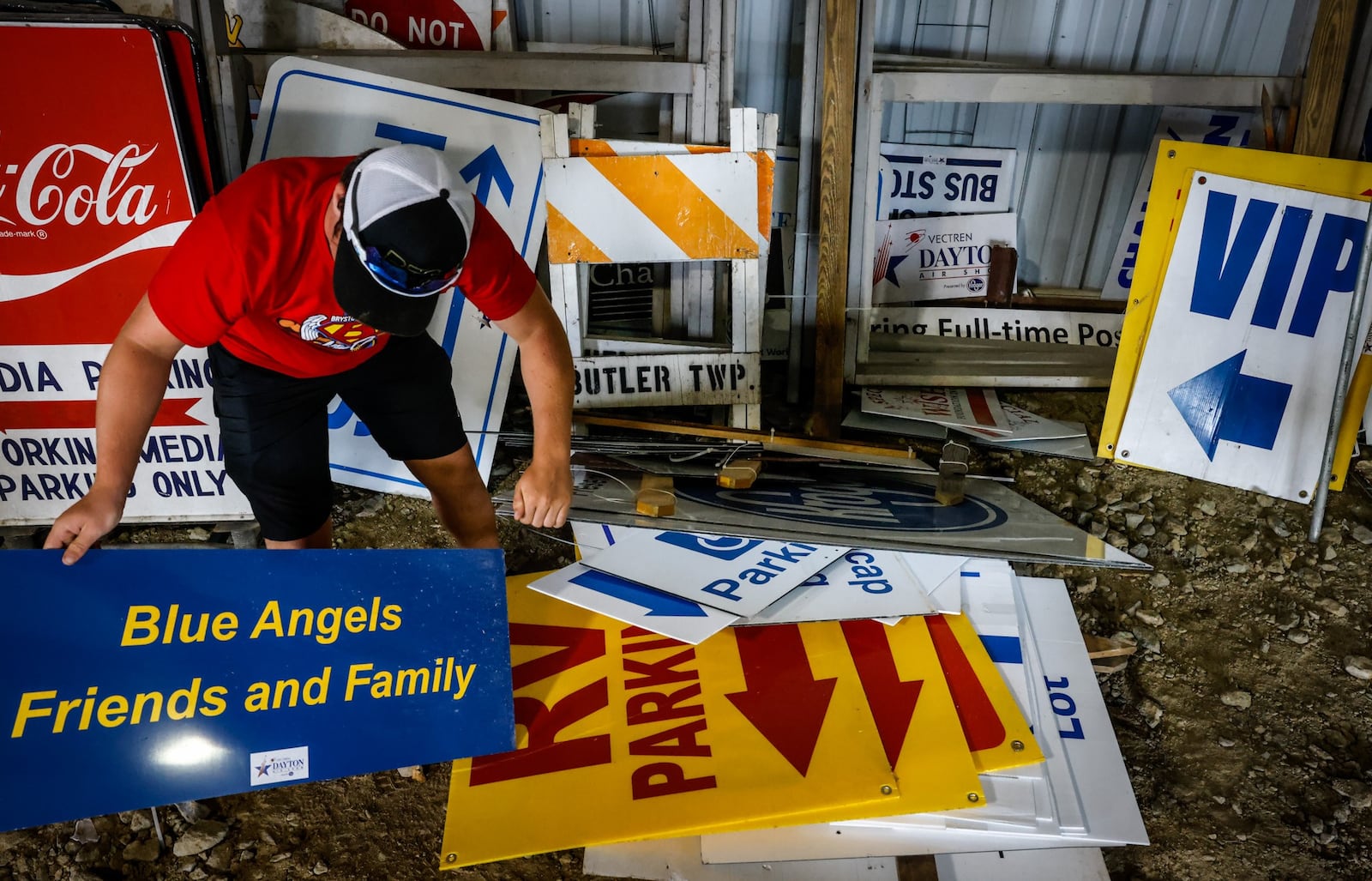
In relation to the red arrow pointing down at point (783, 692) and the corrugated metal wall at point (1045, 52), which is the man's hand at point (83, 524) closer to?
the red arrow pointing down at point (783, 692)

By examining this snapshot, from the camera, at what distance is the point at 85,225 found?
2609 millimetres

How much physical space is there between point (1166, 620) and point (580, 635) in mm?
1839

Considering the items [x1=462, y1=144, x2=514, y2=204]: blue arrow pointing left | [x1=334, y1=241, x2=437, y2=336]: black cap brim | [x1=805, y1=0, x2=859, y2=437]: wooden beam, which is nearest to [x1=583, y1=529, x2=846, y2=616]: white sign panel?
[x1=805, y1=0, x2=859, y2=437]: wooden beam

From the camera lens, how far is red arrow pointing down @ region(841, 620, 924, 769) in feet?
7.24

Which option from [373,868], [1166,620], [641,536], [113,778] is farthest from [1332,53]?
[113,778]

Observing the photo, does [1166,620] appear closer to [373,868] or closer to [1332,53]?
[1332,53]

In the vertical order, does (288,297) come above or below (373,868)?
above

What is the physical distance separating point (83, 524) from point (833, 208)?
2.61 metres

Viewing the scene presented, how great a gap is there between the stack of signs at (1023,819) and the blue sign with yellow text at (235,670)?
531 millimetres

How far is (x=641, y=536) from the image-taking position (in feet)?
9.33

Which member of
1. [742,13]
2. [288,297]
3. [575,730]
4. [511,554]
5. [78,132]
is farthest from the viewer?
[742,13]

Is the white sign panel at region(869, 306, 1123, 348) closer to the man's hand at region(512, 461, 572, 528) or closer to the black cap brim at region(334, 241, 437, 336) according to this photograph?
the man's hand at region(512, 461, 572, 528)

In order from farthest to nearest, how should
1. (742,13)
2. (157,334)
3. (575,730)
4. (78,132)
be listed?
1. (742,13)
2. (78,132)
3. (575,730)
4. (157,334)

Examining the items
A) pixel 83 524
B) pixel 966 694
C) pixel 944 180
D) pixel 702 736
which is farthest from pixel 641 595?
pixel 944 180
